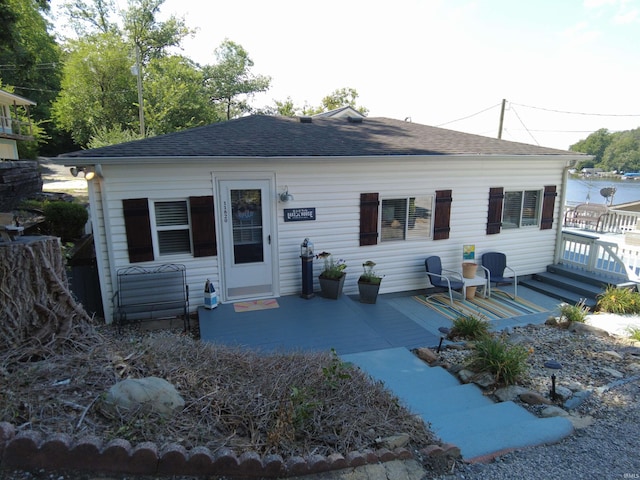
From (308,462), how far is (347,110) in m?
11.0

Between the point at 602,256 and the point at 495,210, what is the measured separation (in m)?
2.54

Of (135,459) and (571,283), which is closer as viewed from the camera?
(135,459)

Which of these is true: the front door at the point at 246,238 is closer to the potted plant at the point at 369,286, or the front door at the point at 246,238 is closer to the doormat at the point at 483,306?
the potted plant at the point at 369,286

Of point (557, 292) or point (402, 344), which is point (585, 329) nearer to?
point (557, 292)

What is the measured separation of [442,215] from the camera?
8008mm

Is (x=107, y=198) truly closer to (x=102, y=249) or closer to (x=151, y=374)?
(x=102, y=249)

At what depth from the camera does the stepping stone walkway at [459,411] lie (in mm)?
2861

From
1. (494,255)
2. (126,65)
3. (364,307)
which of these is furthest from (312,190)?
(126,65)

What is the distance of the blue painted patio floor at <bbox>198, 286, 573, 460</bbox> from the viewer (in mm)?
3031

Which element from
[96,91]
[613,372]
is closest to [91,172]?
[613,372]

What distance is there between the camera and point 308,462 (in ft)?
7.47

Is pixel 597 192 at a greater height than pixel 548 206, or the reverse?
pixel 548 206

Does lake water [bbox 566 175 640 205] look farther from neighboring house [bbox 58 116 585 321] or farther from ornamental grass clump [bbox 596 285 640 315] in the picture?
ornamental grass clump [bbox 596 285 640 315]

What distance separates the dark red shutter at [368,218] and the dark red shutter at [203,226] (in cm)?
276
